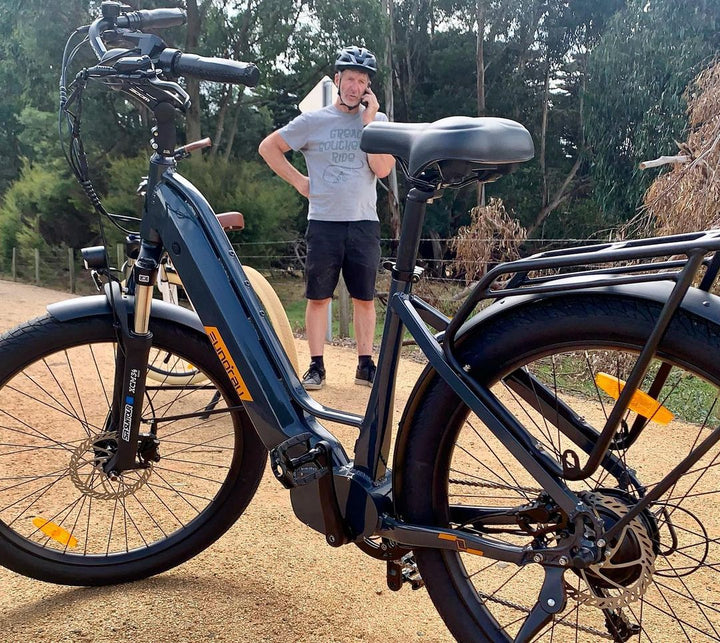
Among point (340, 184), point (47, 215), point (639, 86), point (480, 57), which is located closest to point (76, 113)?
point (340, 184)

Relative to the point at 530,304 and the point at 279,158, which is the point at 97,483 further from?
the point at 279,158

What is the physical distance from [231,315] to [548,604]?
3.45 ft

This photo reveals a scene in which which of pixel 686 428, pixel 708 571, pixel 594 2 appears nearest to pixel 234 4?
pixel 594 2

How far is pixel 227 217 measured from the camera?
3.31 m

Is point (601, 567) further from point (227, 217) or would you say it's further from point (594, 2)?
point (594, 2)

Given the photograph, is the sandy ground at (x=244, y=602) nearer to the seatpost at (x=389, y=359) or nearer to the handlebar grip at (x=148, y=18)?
the seatpost at (x=389, y=359)

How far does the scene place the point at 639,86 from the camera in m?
17.8

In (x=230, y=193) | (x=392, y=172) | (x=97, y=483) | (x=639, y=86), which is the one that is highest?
(x=639, y=86)

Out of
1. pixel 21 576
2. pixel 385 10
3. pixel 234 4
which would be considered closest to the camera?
pixel 21 576

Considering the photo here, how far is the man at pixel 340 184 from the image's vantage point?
433 centimetres

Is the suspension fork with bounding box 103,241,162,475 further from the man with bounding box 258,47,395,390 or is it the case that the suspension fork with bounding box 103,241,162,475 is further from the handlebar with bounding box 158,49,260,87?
the man with bounding box 258,47,395,390

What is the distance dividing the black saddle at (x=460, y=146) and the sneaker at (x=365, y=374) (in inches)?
123

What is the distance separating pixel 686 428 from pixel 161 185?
11.3 feet

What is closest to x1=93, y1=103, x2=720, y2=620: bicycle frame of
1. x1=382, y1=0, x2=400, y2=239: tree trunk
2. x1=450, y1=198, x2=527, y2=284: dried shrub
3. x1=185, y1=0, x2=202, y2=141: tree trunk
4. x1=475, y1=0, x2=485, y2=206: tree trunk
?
x1=450, y1=198, x2=527, y2=284: dried shrub
